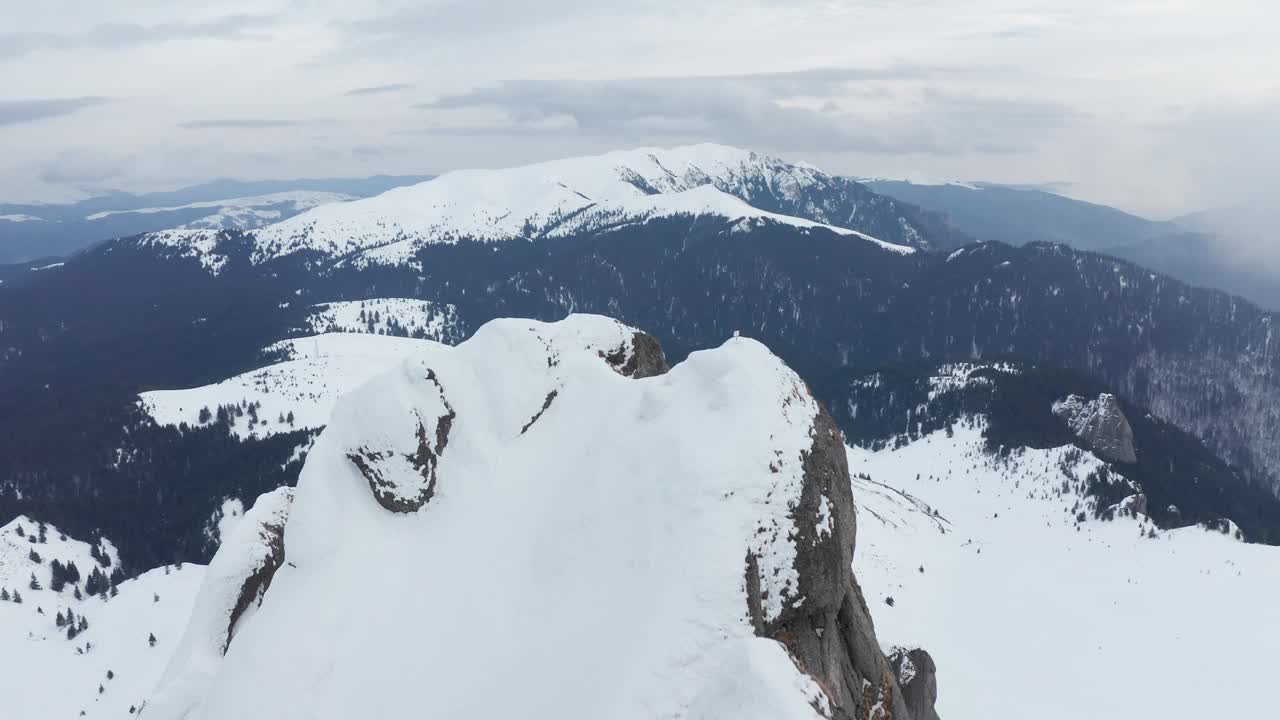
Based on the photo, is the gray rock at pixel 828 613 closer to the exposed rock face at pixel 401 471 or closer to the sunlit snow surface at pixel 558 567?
the sunlit snow surface at pixel 558 567

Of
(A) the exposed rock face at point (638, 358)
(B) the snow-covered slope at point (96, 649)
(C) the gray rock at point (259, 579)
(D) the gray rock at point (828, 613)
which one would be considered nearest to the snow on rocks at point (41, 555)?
(B) the snow-covered slope at point (96, 649)

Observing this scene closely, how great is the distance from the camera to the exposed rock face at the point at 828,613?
1021 inches

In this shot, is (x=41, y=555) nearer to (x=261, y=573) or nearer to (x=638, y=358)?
(x=261, y=573)

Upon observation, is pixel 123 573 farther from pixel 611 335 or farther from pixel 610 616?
pixel 610 616

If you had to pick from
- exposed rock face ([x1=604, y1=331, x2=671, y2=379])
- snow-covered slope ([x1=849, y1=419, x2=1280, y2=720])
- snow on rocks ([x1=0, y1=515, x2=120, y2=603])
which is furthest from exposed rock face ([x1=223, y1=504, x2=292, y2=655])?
snow on rocks ([x1=0, y1=515, x2=120, y2=603])

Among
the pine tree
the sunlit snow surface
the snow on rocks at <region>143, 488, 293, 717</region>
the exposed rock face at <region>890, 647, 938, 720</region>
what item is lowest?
the pine tree

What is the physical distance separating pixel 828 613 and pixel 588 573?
9.97m

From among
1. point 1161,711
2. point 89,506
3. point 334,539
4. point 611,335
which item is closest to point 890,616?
point 1161,711

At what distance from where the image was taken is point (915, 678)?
3584cm

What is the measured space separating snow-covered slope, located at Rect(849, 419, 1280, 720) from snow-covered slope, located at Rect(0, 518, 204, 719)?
82511 mm

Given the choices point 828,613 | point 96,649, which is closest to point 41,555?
point 96,649

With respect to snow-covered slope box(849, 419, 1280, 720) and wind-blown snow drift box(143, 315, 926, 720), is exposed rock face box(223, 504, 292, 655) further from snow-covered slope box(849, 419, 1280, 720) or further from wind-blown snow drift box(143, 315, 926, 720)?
snow-covered slope box(849, 419, 1280, 720)

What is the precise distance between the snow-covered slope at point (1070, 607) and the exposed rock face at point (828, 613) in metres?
37.9

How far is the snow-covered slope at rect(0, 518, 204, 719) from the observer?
7612 cm
